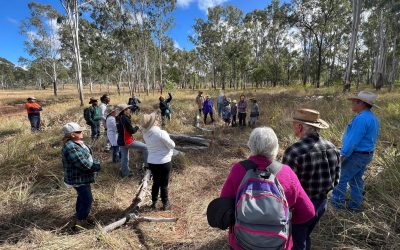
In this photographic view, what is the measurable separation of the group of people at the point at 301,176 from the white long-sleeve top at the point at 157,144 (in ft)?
6.61

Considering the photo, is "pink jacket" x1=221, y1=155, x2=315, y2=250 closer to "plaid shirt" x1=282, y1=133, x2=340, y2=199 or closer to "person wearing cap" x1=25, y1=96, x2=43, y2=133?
"plaid shirt" x1=282, y1=133, x2=340, y2=199

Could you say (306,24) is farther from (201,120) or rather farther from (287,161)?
(287,161)

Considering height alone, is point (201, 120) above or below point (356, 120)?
below

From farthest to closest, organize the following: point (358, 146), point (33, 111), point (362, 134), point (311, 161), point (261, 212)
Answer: point (33, 111), point (358, 146), point (362, 134), point (311, 161), point (261, 212)

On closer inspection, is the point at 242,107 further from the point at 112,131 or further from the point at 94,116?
the point at 112,131

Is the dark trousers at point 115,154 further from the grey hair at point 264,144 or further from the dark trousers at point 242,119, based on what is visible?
the dark trousers at point 242,119

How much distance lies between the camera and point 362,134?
10.3 ft

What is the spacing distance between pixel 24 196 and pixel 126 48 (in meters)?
30.1

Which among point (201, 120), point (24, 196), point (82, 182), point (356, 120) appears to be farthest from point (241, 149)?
point (201, 120)

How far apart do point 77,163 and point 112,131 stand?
246 centimetres

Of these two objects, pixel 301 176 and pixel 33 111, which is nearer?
pixel 301 176

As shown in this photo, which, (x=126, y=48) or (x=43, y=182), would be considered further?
(x=126, y=48)

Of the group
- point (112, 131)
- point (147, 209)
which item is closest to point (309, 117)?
point (147, 209)

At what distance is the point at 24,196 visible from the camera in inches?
172
